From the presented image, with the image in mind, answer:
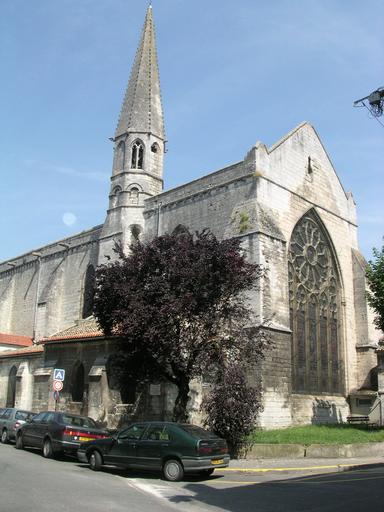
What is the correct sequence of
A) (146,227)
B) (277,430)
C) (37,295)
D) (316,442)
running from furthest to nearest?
(37,295) → (146,227) → (277,430) → (316,442)

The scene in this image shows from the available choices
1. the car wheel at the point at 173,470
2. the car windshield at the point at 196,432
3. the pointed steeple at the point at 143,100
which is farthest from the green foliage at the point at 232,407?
the pointed steeple at the point at 143,100

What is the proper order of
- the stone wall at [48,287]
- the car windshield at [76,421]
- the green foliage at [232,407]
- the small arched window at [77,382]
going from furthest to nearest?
the stone wall at [48,287]
the small arched window at [77,382]
the green foliage at [232,407]
the car windshield at [76,421]

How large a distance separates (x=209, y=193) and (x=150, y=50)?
14.0 metres

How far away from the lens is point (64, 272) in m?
35.7

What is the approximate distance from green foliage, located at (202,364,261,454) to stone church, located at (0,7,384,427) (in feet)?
11.1

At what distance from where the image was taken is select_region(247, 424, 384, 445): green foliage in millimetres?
16312

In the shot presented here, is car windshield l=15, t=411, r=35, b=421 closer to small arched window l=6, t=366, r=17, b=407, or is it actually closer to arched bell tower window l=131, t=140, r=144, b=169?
small arched window l=6, t=366, r=17, b=407

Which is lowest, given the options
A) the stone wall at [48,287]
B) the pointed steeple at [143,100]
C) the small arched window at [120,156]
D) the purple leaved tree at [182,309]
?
the purple leaved tree at [182,309]

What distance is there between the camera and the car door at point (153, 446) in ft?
40.8

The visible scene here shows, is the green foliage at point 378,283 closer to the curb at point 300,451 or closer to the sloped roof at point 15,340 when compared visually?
the curb at point 300,451

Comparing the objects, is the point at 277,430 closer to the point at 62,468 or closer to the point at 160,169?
the point at 62,468

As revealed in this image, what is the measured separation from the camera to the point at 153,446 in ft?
41.4

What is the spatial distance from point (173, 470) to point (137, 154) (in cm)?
2218

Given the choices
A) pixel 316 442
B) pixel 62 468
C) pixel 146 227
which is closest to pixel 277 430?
pixel 316 442
